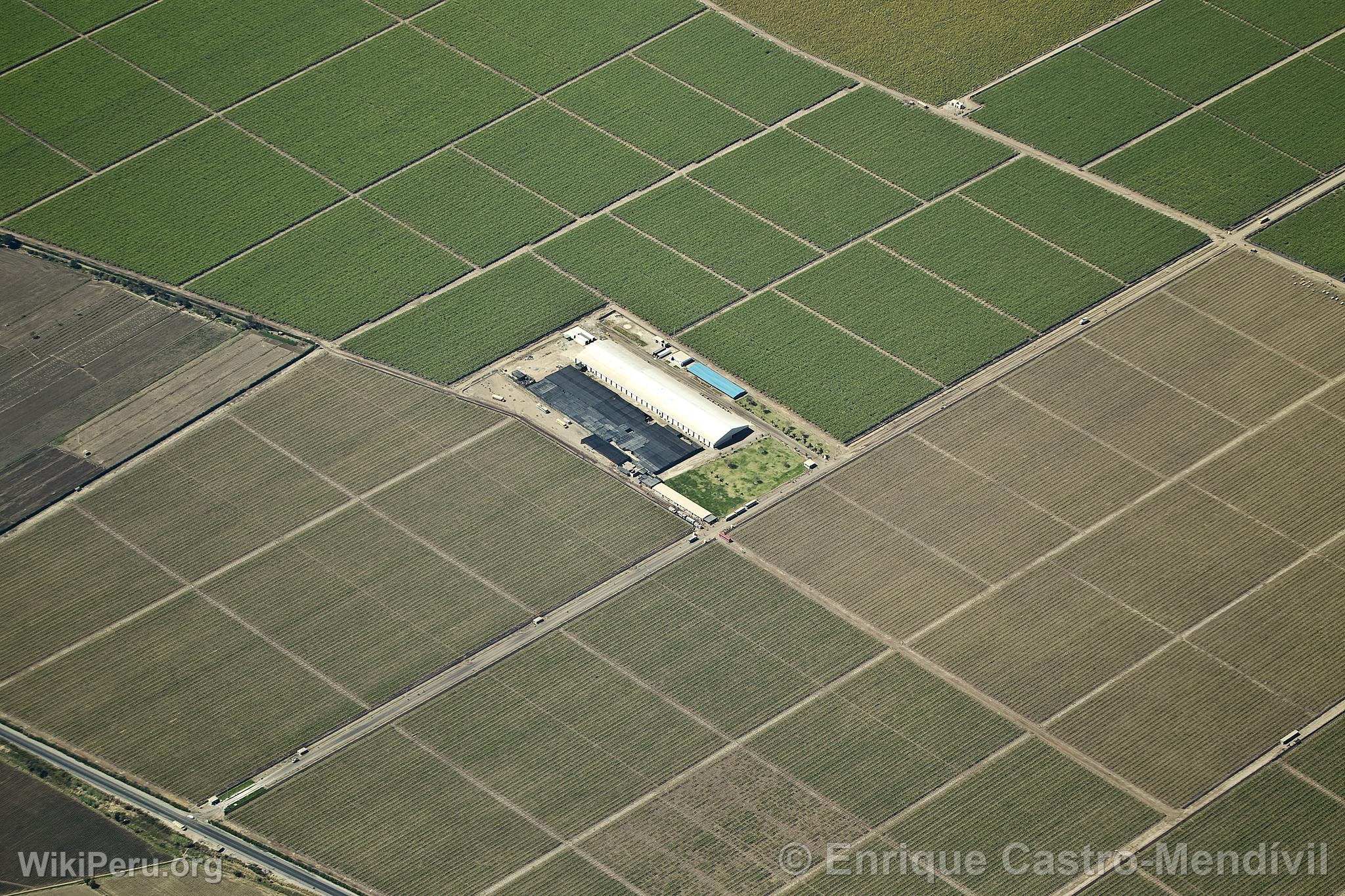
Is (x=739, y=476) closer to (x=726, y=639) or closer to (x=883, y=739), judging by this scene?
(x=726, y=639)

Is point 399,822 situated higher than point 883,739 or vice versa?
point 883,739

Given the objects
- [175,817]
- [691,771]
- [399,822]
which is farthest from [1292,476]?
[175,817]

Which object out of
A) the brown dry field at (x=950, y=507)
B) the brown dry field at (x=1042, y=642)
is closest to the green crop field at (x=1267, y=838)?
the brown dry field at (x=1042, y=642)

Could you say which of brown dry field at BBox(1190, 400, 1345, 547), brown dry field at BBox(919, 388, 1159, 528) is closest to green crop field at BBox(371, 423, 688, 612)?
brown dry field at BBox(919, 388, 1159, 528)

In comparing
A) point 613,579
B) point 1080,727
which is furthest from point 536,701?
point 1080,727

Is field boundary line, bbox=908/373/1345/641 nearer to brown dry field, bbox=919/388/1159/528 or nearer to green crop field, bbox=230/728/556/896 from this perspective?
brown dry field, bbox=919/388/1159/528
